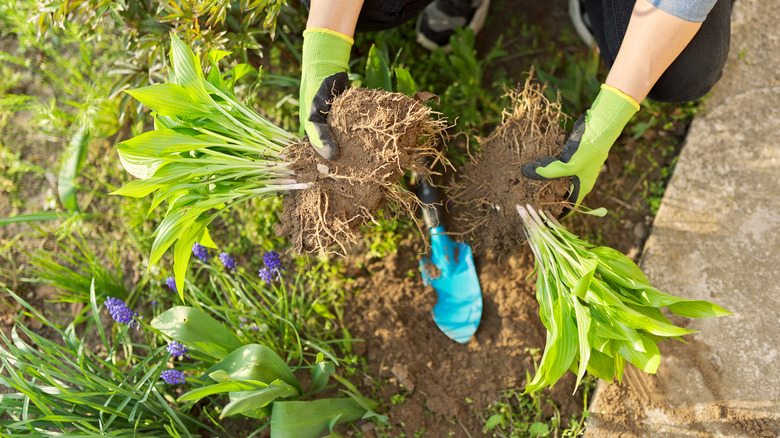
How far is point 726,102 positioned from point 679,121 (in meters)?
0.15

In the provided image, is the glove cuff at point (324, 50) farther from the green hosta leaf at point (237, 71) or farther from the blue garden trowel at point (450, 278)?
the blue garden trowel at point (450, 278)

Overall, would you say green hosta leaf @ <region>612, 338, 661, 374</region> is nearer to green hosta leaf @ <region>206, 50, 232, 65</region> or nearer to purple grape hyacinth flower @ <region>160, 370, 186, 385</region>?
purple grape hyacinth flower @ <region>160, 370, 186, 385</region>

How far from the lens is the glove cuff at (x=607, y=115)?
1223mm

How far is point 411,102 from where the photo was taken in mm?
1226

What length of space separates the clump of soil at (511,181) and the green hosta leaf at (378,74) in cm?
36

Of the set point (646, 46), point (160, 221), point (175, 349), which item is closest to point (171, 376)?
point (175, 349)

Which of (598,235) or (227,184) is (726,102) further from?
(227,184)

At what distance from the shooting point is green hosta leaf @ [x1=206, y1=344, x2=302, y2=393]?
1.25 m

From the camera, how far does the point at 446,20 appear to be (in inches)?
71.8

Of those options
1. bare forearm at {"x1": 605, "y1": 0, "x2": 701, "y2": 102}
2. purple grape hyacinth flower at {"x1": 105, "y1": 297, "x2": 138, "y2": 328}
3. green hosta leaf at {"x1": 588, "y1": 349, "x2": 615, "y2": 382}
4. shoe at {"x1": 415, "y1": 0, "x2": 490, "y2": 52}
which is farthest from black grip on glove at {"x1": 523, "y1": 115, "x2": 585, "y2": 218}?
purple grape hyacinth flower at {"x1": 105, "y1": 297, "x2": 138, "y2": 328}

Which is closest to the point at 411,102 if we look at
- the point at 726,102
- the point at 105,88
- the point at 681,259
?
the point at 681,259

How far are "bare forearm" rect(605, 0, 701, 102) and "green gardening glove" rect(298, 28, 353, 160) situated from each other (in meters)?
0.72

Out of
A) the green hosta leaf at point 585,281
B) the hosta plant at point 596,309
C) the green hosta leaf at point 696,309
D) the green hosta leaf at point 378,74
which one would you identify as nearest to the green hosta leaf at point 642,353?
the hosta plant at point 596,309

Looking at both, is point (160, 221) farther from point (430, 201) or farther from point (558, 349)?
point (558, 349)
